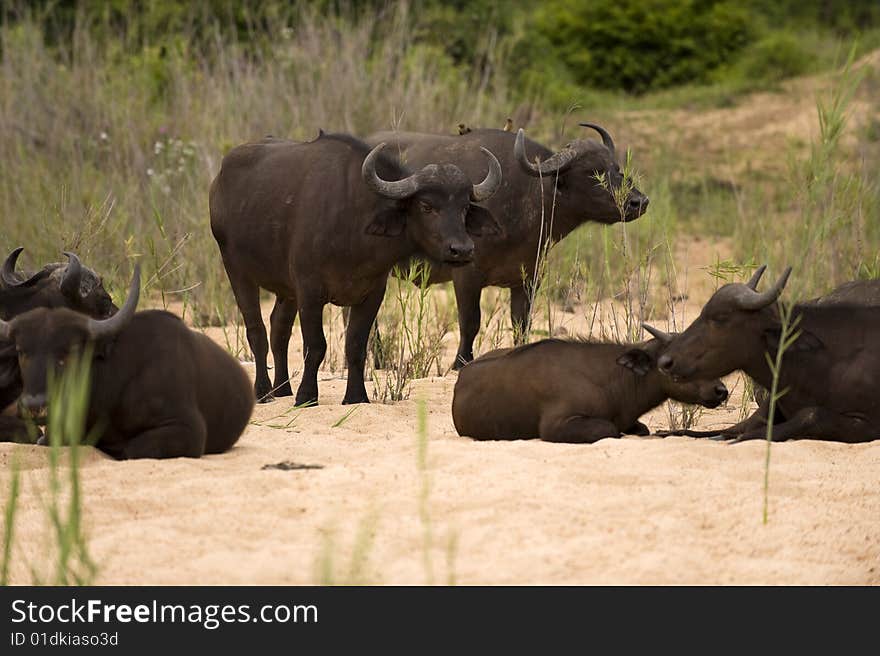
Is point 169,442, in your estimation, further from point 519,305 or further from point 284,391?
point 519,305

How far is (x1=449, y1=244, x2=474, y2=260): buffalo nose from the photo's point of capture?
869 cm

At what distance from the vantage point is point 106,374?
6.71 m

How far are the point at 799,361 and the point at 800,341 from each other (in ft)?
0.43

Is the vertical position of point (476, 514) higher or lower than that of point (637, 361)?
higher

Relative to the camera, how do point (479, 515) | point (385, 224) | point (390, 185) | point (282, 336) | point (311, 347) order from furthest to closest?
point (282, 336) → point (311, 347) → point (385, 224) → point (390, 185) → point (479, 515)

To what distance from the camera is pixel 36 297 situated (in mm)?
7676

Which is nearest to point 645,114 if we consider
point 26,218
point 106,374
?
point 26,218

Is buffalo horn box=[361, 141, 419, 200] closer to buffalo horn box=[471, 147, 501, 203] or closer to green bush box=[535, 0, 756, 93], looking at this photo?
buffalo horn box=[471, 147, 501, 203]

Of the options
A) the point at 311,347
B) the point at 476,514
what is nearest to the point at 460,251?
the point at 311,347

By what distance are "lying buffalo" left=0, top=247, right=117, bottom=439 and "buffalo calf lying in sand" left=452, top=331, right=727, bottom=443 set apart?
1985 mm

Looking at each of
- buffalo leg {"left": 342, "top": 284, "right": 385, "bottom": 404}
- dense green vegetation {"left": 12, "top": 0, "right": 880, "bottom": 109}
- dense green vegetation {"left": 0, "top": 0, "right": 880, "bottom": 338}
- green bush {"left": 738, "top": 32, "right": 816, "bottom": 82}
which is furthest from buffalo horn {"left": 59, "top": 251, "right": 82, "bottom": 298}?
green bush {"left": 738, "top": 32, "right": 816, "bottom": 82}
